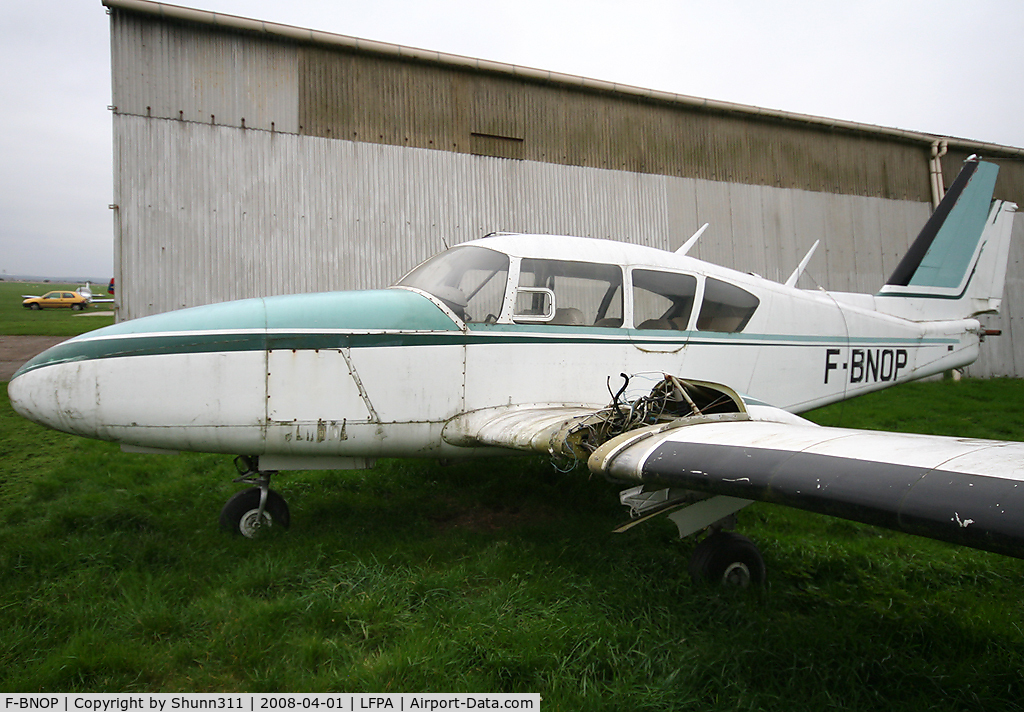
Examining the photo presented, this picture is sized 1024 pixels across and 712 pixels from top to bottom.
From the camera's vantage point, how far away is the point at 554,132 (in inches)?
387

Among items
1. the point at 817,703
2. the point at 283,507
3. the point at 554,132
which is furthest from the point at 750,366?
the point at 554,132

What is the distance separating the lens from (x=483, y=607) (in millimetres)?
2984

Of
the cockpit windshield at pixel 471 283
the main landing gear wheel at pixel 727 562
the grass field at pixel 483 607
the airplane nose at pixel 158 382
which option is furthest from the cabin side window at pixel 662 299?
the airplane nose at pixel 158 382

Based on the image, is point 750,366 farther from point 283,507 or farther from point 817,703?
point 283,507

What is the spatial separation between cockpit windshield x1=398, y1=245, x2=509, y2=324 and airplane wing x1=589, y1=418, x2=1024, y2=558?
1.61 metres

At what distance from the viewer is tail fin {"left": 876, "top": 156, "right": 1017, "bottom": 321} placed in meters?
6.50

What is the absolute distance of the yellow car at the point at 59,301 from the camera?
39.2m

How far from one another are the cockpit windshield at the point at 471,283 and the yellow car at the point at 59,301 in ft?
149

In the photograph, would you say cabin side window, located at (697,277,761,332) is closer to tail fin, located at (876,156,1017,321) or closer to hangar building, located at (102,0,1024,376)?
tail fin, located at (876,156,1017,321)

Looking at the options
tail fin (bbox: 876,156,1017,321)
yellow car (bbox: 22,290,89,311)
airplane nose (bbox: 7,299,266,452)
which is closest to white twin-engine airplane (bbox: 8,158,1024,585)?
airplane nose (bbox: 7,299,266,452)

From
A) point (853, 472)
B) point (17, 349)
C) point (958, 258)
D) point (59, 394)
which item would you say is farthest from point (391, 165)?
point (17, 349)

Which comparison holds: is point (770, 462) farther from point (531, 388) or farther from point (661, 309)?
point (661, 309)

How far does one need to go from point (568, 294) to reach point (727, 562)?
2153mm

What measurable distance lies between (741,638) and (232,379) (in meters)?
3.21
